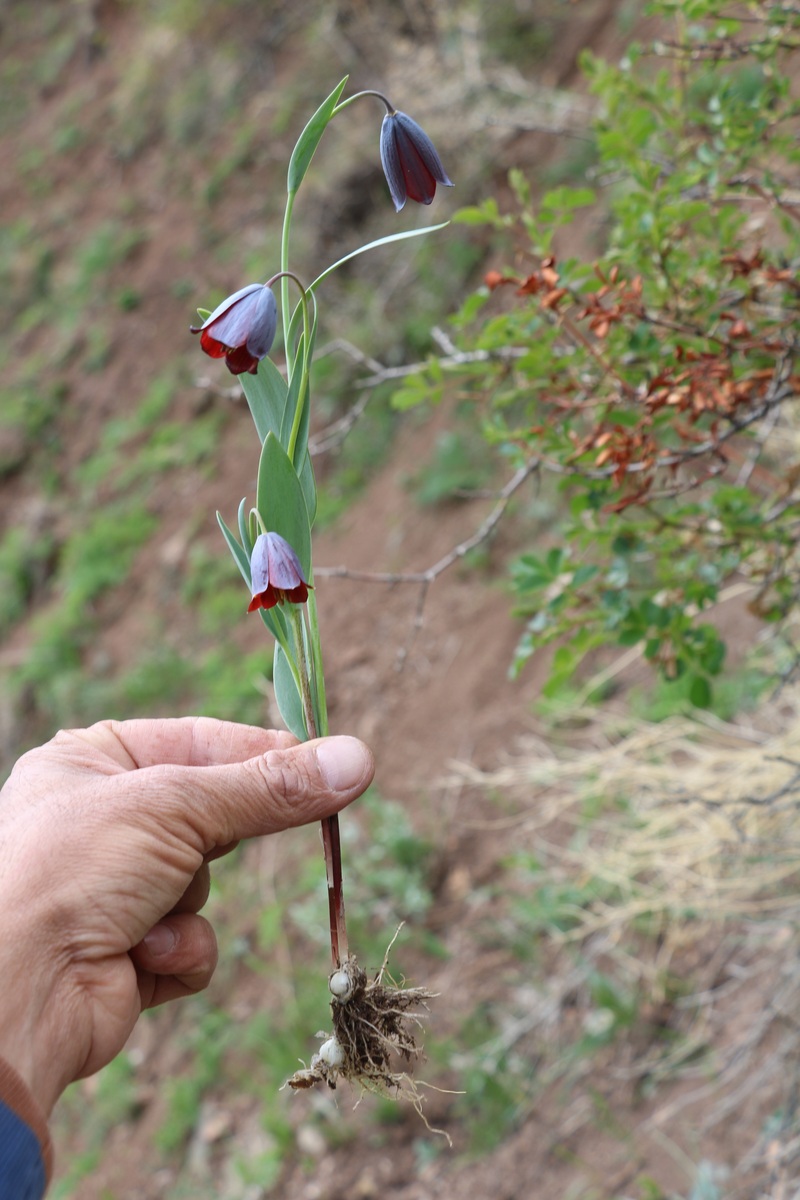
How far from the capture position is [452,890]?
344cm

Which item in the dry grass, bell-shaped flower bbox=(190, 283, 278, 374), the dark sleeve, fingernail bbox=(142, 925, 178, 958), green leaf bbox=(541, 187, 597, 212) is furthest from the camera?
the dry grass

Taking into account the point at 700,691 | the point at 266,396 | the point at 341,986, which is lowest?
the point at 700,691

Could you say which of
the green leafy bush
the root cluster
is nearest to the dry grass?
the green leafy bush

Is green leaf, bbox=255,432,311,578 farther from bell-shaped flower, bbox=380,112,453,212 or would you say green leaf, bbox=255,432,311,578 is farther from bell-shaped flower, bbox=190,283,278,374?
bell-shaped flower, bbox=380,112,453,212

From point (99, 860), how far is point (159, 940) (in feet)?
0.84

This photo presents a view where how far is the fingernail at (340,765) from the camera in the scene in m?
1.22

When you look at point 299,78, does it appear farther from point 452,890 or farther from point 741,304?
point 741,304

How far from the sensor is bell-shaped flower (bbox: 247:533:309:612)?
3.67 ft

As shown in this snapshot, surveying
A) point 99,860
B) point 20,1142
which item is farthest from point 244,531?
point 20,1142

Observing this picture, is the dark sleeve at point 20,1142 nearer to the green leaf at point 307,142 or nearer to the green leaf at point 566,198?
the green leaf at point 307,142

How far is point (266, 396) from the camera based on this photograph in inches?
48.3

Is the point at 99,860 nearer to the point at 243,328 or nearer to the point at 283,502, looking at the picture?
the point at 283,502

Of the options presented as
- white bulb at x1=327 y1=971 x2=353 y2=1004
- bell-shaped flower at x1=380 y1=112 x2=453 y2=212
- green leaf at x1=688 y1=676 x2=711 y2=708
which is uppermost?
bell-shaped flower at x1=380 y1=112 x2=453 y2=212

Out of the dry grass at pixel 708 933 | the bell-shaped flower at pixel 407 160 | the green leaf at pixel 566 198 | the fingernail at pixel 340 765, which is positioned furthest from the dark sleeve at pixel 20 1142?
the green leaf at pixel 566 198
